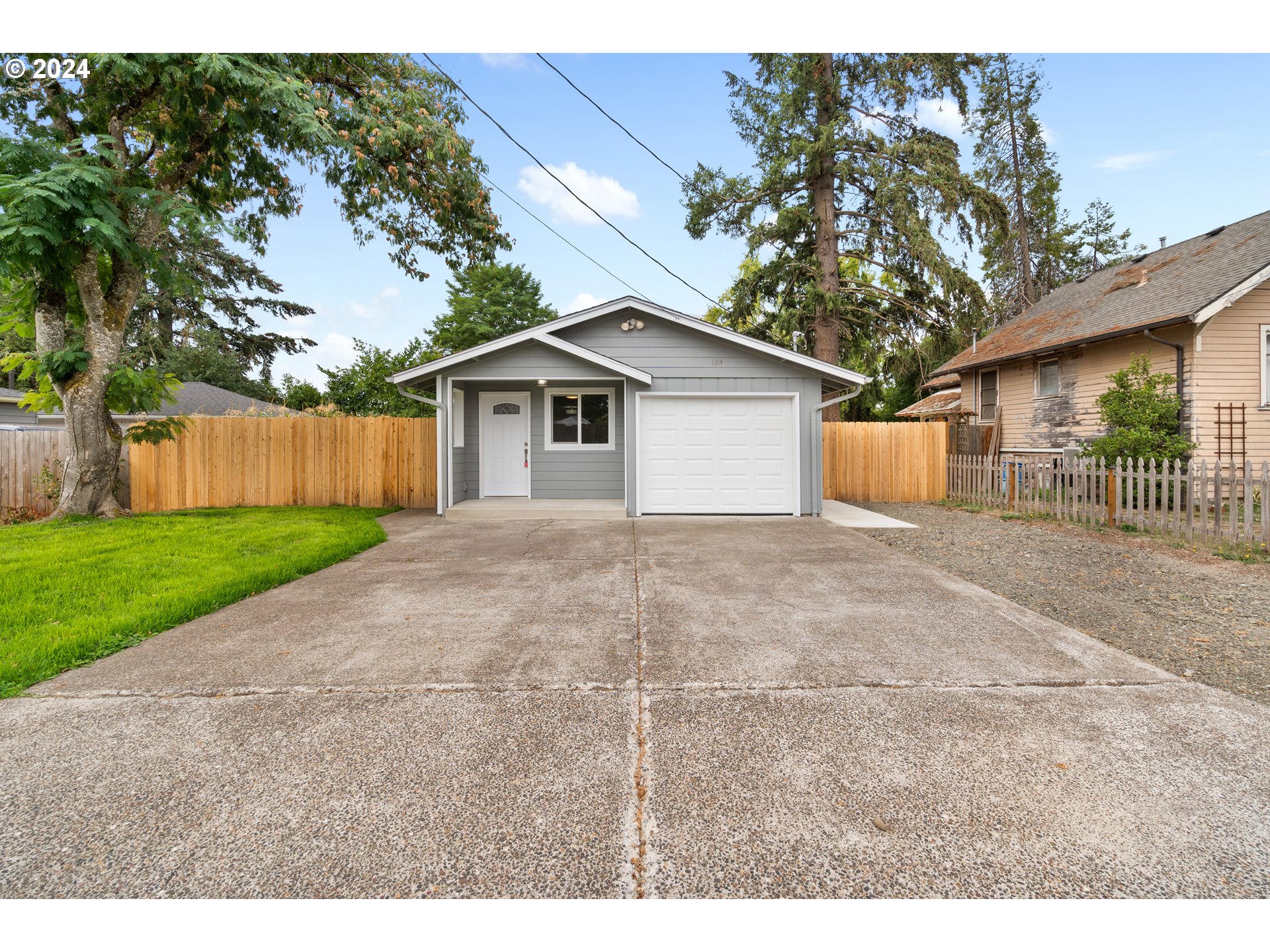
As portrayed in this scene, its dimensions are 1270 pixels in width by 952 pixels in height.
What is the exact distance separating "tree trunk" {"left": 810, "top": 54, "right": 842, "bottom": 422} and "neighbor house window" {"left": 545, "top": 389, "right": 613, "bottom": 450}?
770cm

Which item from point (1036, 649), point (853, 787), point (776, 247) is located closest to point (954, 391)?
point (776, 247)

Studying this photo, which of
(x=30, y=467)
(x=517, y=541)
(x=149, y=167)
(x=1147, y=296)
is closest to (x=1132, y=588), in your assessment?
(x=517, y=541)

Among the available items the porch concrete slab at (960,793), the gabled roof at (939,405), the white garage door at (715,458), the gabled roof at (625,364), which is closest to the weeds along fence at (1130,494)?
the gabled roof at (625,364)

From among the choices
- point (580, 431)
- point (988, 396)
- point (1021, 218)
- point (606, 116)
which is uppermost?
point (1021, 218)

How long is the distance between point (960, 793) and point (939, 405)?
21886 mm

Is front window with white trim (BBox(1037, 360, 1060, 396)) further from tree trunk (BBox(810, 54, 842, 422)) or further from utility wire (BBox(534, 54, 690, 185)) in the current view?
utility wire (BBox(534, 54, 690, 185))

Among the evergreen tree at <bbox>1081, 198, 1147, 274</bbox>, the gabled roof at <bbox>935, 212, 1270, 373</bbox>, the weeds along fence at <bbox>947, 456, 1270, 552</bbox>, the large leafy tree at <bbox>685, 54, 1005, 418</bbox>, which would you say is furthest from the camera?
the evergreen tree at <bbox>1081, 198, 1147, 274</bbox>

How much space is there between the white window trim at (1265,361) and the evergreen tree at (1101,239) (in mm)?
21387

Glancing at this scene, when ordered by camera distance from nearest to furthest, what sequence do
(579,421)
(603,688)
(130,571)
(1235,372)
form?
(603,688) < (130,571) < (1235,372) < (579,421)

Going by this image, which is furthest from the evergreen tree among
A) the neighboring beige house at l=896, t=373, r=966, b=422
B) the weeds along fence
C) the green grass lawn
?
the green grass lawn

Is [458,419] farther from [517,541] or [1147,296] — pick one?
[1147,296]

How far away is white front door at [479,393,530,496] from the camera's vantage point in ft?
39.8

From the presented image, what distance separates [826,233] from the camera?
17.3 meters

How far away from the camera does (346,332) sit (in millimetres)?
20953
